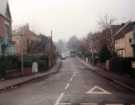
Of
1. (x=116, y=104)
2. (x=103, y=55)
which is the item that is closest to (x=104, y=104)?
(x=116, y=104)

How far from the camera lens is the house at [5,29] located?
44969mm

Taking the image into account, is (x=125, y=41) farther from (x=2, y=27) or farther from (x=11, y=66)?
(x=11, y=66)

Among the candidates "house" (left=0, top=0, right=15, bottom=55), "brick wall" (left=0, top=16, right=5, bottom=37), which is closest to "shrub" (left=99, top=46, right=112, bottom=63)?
"house" (left=0, top=0, right=15, bottom=55)

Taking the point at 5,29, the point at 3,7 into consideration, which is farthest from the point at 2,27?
the point at 3,7

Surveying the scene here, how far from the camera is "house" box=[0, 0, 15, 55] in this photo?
1770 inches

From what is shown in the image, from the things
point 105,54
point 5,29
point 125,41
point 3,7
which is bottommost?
point 105,54

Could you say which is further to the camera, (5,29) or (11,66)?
(5,29)

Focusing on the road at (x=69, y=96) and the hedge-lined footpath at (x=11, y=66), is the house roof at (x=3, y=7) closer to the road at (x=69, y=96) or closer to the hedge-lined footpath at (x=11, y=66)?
the hedge-lined footpath at (x=11, y=66)

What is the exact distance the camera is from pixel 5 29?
4816 centimetres

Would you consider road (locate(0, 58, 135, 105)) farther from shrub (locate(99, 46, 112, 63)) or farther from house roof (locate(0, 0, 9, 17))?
shrub (locate(99, 46, 112, 63))

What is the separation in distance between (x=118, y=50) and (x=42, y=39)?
4022 cm

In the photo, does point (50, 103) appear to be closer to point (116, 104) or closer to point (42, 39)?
point (116, 104)

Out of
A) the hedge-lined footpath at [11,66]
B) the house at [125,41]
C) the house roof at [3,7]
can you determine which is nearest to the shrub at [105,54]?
the house at [125,41]

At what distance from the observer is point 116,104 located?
1370 cm
